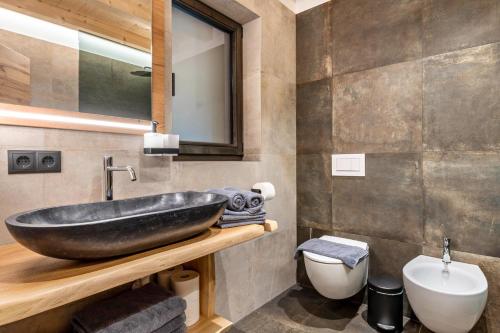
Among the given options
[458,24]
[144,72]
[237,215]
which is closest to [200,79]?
[144,72]

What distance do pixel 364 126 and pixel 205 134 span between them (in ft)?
3.86

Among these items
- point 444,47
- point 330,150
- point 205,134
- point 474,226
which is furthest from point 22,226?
point 444,47

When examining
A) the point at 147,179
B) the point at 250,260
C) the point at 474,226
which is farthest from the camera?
the point at 250,260

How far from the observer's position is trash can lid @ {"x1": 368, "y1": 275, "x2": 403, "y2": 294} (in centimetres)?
166

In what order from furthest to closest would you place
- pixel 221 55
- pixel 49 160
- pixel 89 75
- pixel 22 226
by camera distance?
pixel 221 55 → pixel 89 75 → pixel 49 160 → pixel 22 226

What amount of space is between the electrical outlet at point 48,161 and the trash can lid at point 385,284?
183 centimetres

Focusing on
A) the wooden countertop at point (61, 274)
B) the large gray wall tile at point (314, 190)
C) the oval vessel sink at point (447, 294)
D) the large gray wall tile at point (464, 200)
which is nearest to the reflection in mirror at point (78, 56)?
the wooden countertop at point (61, 274)

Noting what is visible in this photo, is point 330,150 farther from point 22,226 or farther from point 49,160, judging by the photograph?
point 22,226

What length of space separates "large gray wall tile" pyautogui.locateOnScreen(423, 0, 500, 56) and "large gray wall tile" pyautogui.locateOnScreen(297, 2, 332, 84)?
0.67 meters

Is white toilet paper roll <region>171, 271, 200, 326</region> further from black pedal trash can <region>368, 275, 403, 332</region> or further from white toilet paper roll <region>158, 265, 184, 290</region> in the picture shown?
black pedal trash can <region>368, 275, 403, 332</region>

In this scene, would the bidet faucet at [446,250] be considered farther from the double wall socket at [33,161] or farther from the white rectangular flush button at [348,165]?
the double wall socket at [33,161]

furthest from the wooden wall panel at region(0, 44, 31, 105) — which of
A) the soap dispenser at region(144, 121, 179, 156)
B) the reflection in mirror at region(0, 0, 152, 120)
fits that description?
the soap dispenser at region(144, 121, 179, 156)

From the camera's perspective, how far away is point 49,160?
102 cm

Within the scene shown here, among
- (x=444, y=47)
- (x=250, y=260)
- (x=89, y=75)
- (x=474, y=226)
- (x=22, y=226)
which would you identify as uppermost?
(x=444, y=47)
